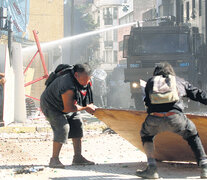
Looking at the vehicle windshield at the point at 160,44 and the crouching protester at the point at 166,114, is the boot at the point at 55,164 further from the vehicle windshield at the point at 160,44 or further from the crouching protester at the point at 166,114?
the vehicle windshield at the point at 160,44

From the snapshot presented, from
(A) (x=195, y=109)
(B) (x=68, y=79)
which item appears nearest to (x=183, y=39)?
(A) (x=195, y=109)

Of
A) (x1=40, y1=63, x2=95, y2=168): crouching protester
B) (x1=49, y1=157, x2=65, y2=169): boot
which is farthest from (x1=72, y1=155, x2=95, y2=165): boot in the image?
(x1=49, y1=157, x2=65, y2=169): boot

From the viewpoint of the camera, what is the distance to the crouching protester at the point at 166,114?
5406 mm

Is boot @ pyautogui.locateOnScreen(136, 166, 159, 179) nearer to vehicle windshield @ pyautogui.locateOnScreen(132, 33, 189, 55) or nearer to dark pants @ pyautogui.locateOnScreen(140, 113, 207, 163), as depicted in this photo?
dark pants @ pyautogui.locateOnScreen(140, 113, 207, 163)

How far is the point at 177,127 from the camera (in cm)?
542

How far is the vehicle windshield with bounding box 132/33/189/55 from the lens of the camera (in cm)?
1798

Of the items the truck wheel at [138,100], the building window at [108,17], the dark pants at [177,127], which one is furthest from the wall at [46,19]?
the building window at [108,17]

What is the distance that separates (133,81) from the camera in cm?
1864

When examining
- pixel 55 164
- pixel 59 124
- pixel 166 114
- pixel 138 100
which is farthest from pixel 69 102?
pixel 138 100

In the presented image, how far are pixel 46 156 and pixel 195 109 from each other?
13449mm

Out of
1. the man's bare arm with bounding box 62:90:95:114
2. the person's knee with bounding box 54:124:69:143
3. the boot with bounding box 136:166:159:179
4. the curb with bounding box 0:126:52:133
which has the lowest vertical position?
the curb with bounding box 0:126:52:133

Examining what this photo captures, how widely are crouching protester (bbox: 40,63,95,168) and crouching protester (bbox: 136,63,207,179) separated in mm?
930

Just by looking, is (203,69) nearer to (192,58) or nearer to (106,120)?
(192,58)

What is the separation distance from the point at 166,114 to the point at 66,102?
1.29 meters
